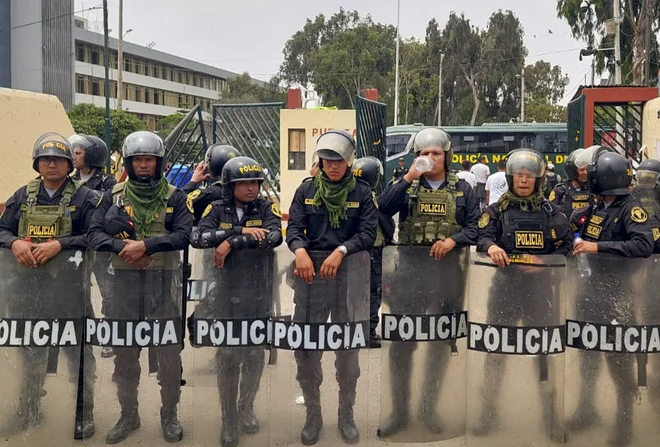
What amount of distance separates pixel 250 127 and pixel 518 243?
10319 mm

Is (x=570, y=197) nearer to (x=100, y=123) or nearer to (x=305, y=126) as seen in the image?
(x=305, y=126)

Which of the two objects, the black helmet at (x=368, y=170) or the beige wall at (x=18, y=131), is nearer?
the black helmet at (x=368, y=170)

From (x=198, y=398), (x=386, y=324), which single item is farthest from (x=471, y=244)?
(x=198, y=398)

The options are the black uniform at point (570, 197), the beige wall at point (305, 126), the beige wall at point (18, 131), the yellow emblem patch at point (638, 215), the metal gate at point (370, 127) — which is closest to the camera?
the yellow emblem patch at point (638, 215)

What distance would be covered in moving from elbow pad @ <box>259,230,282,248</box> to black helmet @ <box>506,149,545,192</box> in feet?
4.93

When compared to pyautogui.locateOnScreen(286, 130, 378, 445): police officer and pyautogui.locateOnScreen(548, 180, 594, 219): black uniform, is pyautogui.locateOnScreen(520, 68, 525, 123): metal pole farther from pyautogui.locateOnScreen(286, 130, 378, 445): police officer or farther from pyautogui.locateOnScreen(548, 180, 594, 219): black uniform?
pyautogui.locateOnScreen(286, 130, 378, 445): police officer

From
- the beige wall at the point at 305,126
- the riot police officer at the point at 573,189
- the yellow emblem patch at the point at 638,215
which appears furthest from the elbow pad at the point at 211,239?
the beige wall at the point at 305,126

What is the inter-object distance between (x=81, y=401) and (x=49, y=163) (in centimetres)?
158

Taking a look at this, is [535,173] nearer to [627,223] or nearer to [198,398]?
[627,223]

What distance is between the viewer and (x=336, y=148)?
4.45 m

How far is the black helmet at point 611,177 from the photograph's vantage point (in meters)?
4.52

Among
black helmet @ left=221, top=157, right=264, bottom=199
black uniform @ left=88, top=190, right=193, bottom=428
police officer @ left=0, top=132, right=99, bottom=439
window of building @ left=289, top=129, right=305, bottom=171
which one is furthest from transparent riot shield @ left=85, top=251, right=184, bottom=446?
window of building @ left=289, top=129, right=305, bottom=171

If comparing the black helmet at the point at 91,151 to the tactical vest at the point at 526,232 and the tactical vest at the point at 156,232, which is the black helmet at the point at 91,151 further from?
the tactical vest at the point at 526,232

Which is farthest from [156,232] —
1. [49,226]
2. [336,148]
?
[336,148]
